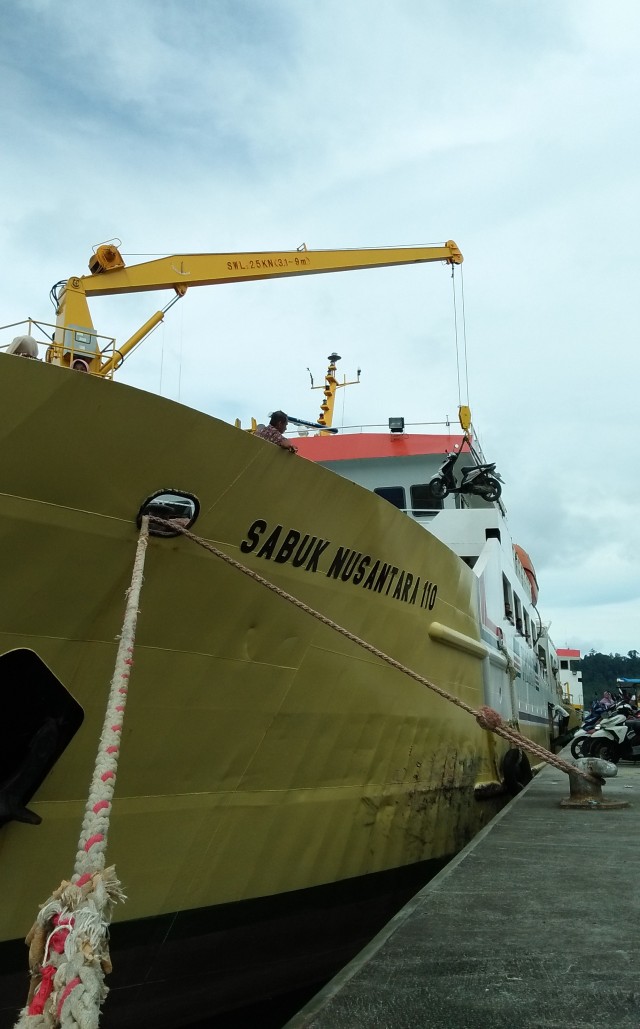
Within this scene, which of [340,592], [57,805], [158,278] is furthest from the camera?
[158,278]

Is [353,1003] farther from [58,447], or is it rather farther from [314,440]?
[314,440]

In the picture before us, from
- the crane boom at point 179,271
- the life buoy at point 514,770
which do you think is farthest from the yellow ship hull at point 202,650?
the crane boom at point 179,271

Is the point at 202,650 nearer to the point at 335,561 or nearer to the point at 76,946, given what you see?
the point at 335,561

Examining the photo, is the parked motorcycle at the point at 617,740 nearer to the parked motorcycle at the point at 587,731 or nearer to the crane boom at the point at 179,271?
the parked motorcycle at the point at 587,731

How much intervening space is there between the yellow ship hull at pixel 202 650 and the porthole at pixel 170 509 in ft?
0.14

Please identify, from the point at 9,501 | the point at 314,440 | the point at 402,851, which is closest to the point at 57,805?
the point at 9,501

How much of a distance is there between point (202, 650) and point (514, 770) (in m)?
6.61

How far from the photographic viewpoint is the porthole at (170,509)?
4285 millimetres

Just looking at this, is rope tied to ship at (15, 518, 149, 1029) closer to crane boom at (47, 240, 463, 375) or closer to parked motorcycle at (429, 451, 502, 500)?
crane boom at (47, 240, 463, 375)

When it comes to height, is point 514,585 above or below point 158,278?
below

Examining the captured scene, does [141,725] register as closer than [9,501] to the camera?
No

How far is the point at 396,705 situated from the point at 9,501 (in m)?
3.66

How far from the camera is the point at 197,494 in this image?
14.8 ft

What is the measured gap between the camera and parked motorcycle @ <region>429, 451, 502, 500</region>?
34.9 ft
